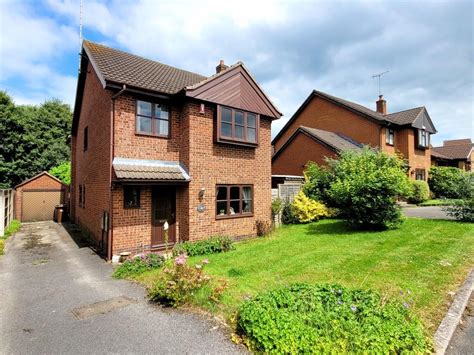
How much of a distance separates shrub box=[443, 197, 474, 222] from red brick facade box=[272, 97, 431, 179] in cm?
824

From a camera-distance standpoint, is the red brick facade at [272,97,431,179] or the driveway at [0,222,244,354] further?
the red brick facade at [272,97,431,179]

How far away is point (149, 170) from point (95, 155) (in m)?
3.71

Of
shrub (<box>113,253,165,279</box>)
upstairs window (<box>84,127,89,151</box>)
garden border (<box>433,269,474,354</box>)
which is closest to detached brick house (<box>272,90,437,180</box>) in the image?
garden border (<box>433,269,474,354</box>)

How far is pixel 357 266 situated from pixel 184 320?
5.11 meters

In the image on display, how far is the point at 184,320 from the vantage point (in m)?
5.29

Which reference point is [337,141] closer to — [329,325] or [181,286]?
[181,286]

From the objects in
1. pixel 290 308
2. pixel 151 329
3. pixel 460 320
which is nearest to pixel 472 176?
pixel 460 320

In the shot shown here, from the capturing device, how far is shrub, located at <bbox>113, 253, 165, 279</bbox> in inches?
314

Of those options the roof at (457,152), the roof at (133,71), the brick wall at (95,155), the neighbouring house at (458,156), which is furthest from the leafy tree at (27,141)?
the roof at (457,152)

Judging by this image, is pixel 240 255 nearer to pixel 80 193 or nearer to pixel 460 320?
pixel 460 320

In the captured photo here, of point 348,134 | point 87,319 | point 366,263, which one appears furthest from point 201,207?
point 348,134

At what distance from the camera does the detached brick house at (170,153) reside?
989cm

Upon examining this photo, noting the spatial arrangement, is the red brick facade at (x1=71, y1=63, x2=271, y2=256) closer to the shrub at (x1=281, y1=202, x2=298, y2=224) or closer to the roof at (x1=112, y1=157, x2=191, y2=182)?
the roof at (x1=112, y1=157, x2=191, y2=182)

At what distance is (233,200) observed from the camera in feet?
39.9
